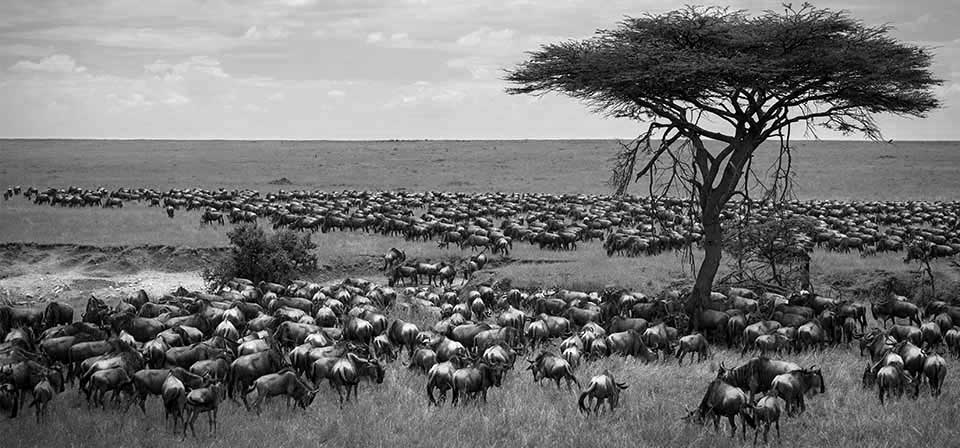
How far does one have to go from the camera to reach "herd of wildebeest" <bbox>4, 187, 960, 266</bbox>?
26203 mm

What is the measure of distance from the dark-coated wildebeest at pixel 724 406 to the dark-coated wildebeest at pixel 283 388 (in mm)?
4971

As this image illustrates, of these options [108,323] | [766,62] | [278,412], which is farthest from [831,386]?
[108,323]

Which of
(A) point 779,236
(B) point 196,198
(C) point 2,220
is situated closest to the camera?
(A) point 779,236

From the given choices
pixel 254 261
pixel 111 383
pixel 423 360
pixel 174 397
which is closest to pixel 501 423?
pixel 423 360

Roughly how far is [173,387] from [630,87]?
10.6 metres

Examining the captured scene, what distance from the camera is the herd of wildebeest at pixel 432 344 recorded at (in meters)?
10.8

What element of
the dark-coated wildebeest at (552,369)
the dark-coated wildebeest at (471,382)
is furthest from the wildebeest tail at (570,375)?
the dark-coated wildebeest at (471,382)

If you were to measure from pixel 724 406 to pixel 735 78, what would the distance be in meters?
8.01

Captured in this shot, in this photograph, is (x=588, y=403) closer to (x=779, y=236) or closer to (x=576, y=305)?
(x=576, y=305)

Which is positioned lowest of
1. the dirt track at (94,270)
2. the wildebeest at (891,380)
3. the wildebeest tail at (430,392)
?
the dirt track at (94,270)

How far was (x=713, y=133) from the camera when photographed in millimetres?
17062

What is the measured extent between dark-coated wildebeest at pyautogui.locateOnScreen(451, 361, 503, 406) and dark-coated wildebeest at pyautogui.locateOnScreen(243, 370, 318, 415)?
192cm

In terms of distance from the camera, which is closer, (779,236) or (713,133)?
(713,133)

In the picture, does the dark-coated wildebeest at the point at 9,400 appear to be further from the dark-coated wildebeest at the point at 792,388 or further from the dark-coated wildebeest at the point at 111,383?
the dark-coated wildebeest at the point at 792,388
